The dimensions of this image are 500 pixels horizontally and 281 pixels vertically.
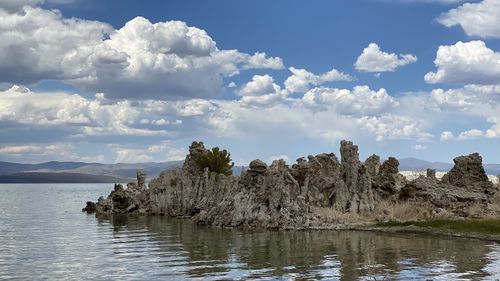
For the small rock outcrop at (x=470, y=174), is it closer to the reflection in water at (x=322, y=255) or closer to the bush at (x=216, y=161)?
the reflection in water at (x=322, y=255)

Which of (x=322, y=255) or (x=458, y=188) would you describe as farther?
(x=458, y=188)

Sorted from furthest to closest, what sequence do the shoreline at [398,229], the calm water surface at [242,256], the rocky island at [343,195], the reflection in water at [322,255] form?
1. the rocky island at [343,195]
2. the shoreline at [398,229]
3. the calm water surface at [242,256]
4. the reflection in water at [322,255]

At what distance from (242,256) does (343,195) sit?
97.6 ft

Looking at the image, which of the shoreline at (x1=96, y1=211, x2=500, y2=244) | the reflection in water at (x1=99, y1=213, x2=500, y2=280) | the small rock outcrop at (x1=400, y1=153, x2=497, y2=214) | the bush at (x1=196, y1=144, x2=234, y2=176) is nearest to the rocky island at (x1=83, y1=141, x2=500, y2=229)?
the small rock outcrop at (x1=400, y1=153, x2=497, y2=214)

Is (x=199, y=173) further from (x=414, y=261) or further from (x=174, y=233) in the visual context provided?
(x=414, y=261)

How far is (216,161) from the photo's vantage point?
118 metres

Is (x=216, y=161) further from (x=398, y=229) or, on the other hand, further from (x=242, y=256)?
(x=242, y=256)

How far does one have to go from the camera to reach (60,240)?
60.0 m

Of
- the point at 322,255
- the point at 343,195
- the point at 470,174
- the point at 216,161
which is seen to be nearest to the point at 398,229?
the point at 343,195

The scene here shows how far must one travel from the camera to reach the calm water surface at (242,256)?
3656 centimetres

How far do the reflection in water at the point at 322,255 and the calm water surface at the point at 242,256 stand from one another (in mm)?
60

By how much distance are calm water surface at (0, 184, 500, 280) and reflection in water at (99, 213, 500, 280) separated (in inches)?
2.4

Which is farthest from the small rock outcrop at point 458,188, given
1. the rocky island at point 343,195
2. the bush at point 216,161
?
the bush at point 216,161

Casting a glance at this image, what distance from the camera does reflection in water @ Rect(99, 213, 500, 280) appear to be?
3622 centimetres
